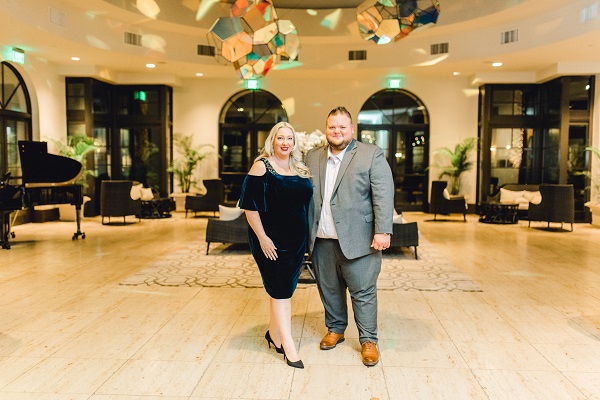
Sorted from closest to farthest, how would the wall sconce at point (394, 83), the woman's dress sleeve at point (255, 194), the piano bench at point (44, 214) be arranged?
the woman's dress sleeve at point (255, 194) < the piano bench at point (44, 214) < the wall sconce at point (394, 83)

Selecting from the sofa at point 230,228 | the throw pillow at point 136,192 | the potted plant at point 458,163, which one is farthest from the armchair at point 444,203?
the throw pillow at point 136,192

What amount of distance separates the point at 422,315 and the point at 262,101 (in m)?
11.0

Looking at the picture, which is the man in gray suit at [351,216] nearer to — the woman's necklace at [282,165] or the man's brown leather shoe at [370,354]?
the man's brown leather shoe at [370,354]

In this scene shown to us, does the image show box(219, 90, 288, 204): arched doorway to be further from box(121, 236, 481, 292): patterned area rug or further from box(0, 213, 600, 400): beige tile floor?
box(0, 213, 600, 400): beige tile floor

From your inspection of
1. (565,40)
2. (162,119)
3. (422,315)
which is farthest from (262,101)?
(422,315)

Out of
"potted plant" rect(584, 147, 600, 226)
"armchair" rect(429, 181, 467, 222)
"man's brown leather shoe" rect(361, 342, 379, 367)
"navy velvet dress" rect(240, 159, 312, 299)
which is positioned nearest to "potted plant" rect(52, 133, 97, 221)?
"armchair" rect(429, 181, 467, 222)

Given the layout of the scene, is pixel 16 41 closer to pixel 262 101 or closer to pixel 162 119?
pixel 162 119

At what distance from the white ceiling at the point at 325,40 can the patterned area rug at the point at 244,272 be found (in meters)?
3.90

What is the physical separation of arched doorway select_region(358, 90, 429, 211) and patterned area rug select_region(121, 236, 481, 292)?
685cm

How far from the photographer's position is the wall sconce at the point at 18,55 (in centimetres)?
1040

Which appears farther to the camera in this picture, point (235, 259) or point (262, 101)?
point (262, 101)

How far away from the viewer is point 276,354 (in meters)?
3.59

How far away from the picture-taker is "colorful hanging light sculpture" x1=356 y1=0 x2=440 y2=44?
7395 millimetres

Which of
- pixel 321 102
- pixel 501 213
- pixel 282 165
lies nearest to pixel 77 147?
pixel 321 102
